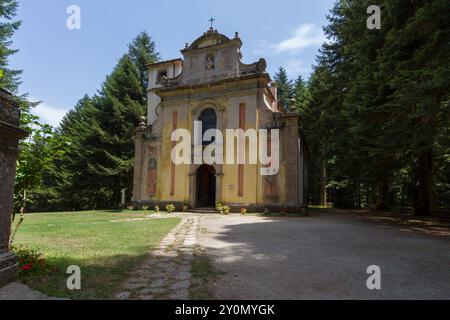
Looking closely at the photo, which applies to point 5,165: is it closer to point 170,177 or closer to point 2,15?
point 170,177

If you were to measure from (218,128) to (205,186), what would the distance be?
5059 millimetres

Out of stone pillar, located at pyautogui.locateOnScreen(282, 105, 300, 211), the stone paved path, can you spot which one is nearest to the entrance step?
stone pillar, located at pyautogui.locateOnScreen(282, 105, 300, 211)

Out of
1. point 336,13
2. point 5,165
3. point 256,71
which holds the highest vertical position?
point 336,13

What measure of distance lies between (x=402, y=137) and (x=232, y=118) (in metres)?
11.5

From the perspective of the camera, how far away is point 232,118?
19.9m

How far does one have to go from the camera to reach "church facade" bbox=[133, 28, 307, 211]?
18.1 meters

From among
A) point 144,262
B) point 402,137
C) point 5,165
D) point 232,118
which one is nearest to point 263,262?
point 144,262

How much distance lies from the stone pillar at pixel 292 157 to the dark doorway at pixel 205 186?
6.04 metres

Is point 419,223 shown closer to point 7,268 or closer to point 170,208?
point 170,208

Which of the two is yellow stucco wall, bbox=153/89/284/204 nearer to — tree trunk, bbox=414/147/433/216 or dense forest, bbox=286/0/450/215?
dense forest, bbox=286/0/450/215

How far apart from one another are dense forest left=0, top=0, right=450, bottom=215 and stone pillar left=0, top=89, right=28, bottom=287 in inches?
23.8

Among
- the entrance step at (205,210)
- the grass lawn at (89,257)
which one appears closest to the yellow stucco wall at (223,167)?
the entrance step at (205,210)

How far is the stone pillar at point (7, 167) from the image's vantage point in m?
3.98
